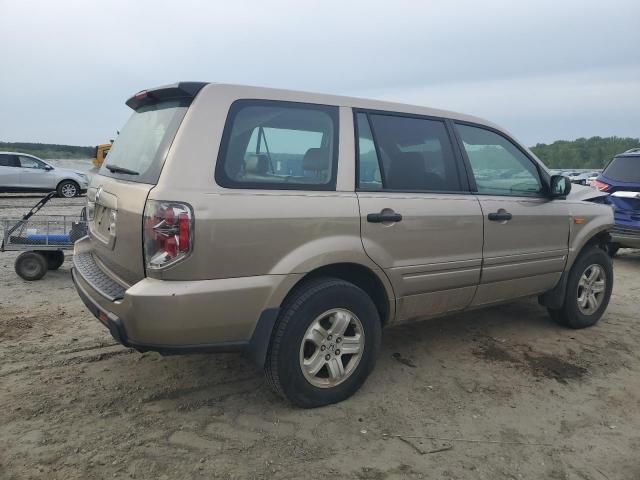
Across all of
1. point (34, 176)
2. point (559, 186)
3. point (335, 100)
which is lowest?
point (559, 186)

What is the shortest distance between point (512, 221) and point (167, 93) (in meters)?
2.61

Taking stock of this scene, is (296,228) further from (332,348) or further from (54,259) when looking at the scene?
(54,259)

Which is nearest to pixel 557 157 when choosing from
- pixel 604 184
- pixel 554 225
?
pixel 604 184

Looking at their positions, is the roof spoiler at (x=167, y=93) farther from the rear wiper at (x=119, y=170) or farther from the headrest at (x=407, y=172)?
the headrest at (x=407, y=172)

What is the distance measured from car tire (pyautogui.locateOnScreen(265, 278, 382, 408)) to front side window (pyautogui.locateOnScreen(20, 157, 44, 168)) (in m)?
17.1

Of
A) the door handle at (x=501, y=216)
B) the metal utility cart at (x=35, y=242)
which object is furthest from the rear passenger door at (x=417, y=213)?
the metal utility cart at (x=35, y=242)

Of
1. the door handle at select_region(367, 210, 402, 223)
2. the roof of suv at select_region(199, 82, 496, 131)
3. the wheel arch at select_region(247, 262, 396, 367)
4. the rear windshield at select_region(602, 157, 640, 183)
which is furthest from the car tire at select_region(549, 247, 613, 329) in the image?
the rear windshield at select_region(602, 157, 640, 183)

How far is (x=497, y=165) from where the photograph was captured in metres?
4.09

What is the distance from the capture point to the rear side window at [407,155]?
3311 mm

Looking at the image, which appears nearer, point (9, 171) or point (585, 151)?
point (9, 171)

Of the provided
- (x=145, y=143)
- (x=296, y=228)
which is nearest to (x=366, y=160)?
(x=296, y=228)

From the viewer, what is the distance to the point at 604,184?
26.9 ft

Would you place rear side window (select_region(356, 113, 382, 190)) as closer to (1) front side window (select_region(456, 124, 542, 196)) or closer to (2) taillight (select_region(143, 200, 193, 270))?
(1) front side window (select_region(456, 124, 542, 196))

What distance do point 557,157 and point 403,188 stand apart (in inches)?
2252
